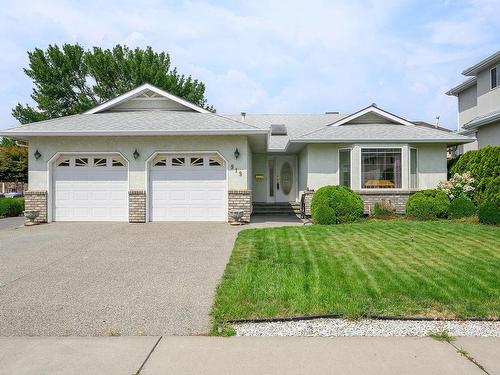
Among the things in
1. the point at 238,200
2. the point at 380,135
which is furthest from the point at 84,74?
the point at 380,135

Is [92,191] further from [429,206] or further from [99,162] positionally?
[429,206]

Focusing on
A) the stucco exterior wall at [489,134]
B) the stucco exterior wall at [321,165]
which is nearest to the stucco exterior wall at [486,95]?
the stucco exterior wall at [489,134]

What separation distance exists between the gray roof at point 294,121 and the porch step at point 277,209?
4.02 metres

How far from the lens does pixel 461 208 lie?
14070mm

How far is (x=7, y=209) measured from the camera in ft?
62.1

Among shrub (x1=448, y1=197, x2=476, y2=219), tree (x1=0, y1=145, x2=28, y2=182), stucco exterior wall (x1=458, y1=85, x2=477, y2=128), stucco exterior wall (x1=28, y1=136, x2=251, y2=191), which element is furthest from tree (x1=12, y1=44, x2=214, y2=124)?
shrub (x1=448, y1=197, x2=476, y2=219)

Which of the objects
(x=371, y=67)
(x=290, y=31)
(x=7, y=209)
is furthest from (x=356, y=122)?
(x=7, y=209)

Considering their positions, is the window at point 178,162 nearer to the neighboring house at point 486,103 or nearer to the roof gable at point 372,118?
the roof gable at point 372,118

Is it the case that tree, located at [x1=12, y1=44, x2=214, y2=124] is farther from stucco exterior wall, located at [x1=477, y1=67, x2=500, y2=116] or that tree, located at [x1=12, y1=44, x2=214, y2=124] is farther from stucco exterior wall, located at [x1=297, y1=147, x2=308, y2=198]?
stucco exterior wall, located at [x1=477, y1=67, x2=500, y2=116]

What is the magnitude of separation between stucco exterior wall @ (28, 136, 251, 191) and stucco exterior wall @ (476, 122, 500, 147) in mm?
11896

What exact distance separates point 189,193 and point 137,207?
1938 millimetres

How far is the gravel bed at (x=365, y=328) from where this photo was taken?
456 centimetres

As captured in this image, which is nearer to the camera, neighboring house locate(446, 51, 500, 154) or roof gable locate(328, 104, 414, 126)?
roof gable locate(328, 104, 414, 126)

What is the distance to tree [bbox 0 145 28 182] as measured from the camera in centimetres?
2855
